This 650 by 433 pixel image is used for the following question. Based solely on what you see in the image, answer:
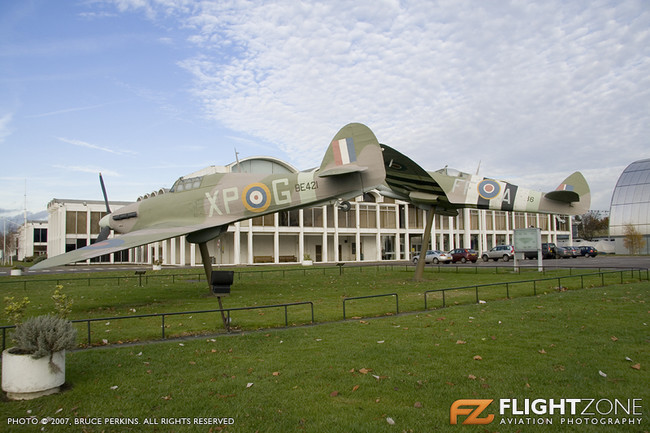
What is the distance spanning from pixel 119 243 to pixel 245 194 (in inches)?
207

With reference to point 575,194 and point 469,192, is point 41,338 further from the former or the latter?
point 575,194

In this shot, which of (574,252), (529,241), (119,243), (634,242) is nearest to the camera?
(119,243)

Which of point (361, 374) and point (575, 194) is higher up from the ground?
point (575, 194)

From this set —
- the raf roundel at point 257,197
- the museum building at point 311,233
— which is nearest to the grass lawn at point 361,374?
the raf roundel at point 257,197

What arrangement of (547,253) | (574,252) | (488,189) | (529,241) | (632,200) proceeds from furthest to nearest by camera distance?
(632,200), (574,252), (547,253), (529,241), (488,189)

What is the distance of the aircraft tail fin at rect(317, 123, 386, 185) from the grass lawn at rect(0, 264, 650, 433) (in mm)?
6630

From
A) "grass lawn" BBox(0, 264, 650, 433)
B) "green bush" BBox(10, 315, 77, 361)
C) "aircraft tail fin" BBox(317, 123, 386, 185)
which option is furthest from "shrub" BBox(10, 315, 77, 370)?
"aircraft tail fin" BBox(317, 123, 386, 185)

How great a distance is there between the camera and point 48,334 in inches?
252

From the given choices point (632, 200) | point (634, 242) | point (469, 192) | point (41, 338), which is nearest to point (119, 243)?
point (41, 338)

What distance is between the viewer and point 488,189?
23.6 m

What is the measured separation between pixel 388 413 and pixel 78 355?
261 inches

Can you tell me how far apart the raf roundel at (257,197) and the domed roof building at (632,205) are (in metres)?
77.7

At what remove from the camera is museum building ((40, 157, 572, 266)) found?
5288cm

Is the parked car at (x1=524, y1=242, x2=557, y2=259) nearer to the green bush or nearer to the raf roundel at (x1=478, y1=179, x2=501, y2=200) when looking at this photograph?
the raf roundel at (x1=478, y1=179, x2=501, y2=200)
